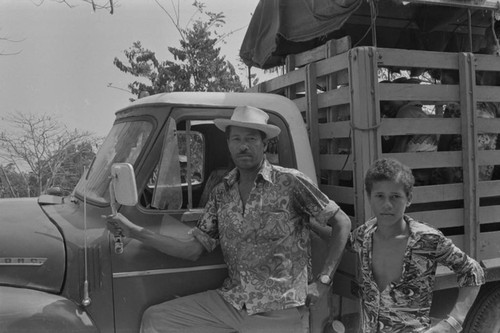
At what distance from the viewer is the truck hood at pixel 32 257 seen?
236cm

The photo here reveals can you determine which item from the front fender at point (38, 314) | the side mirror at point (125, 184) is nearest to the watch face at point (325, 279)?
the side mirror at point (125, 184)

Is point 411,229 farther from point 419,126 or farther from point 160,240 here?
point 160,240

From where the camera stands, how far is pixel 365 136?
273 centimetres

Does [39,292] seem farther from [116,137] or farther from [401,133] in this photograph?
[401,133]

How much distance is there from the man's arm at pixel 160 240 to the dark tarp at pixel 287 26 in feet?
5.94

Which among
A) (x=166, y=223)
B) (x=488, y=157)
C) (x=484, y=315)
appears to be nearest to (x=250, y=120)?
(x=166, y=223)

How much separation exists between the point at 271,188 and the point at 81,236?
1022 mm

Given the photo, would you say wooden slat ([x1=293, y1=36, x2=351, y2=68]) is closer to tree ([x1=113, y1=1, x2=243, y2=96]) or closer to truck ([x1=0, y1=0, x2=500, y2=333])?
truck ([x1=0, y1=0, x2=500, y2=333])

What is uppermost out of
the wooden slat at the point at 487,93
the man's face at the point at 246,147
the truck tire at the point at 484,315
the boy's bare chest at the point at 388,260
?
the wooden slat at the point at 487,93

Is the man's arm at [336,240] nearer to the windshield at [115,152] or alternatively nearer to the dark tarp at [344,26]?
the windshield at [115,152]

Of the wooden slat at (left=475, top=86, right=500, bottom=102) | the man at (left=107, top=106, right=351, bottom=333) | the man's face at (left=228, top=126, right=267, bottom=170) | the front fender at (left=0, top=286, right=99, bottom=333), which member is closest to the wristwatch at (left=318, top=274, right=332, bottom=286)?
the man at (left=107, top=106, right=351, bottom=333)

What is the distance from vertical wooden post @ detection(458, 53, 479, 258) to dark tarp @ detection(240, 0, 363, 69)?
83 centimetres

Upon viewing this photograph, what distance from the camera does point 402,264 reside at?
2.08 m

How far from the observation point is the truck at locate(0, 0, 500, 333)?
237 cm
